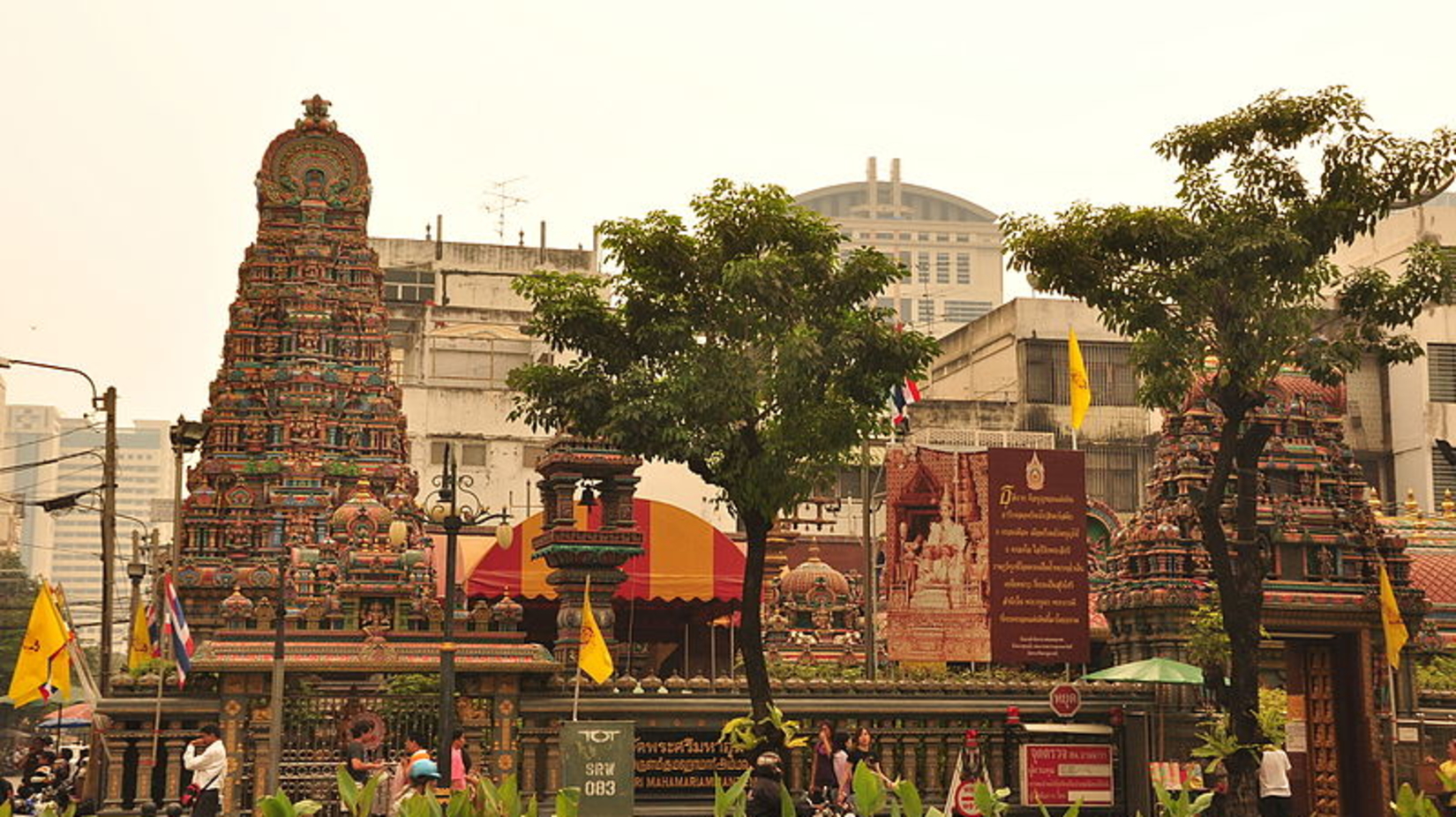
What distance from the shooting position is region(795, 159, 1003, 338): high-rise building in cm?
13488

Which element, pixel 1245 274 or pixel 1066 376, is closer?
pixel 1245 274

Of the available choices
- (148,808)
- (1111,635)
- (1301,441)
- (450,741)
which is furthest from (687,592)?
(148,808)

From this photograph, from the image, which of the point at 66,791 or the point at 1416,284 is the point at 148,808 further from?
the point at 1416,284

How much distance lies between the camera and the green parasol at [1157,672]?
96.6 feet

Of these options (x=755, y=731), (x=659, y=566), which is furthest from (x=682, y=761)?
(x=659, y=566)

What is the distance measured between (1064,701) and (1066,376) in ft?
139

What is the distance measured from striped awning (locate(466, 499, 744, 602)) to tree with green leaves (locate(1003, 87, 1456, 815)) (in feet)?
67.5

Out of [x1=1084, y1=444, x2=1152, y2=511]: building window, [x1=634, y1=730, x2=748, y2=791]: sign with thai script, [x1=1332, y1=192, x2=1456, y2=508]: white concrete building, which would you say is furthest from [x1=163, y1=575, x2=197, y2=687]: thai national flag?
[x1=1332, y1=192, x2=1456, y2=508]: white concrete building

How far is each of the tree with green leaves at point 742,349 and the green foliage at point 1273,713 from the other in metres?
8.15

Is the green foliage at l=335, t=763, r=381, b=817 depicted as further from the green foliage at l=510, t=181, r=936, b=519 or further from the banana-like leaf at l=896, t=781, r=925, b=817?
the green foliage at l=510, t=181, r=936, b=519

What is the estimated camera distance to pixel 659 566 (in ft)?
151

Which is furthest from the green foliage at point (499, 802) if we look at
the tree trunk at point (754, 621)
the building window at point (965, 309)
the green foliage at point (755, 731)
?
the building window at point (965, 309)

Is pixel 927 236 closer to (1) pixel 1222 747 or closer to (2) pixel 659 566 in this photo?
(2) pixel 659 566

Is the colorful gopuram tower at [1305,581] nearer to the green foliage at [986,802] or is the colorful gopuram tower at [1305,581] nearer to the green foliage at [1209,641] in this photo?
the green foliage at [1209,641]
